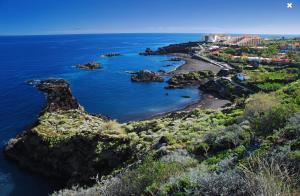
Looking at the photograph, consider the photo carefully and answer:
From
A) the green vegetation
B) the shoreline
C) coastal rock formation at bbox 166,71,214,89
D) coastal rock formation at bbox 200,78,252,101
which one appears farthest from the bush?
coastal rock formation at bbox 166,71,214,89

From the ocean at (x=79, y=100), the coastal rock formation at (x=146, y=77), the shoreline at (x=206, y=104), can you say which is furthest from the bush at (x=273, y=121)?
the coastal rock formation at (x=146, y=77)

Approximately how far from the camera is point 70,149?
36.8 metres

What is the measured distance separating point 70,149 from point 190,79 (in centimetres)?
6310

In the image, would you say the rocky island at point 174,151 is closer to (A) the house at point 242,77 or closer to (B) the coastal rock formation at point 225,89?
(B) the coastal rock formation at point 225,89

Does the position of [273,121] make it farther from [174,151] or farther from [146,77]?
[146,77]

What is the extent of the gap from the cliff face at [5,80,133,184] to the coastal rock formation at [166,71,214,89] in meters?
46.6

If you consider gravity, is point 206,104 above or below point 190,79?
below

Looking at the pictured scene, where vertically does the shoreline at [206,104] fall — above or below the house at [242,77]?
below

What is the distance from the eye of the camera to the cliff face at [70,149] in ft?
109

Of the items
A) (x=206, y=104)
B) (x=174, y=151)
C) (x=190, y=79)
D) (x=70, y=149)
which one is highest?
(x=174, y=151)

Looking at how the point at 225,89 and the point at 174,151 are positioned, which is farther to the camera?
the point at 225,89

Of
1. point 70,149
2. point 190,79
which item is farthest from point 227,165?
point 190,79

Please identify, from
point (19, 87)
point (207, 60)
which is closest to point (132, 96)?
point (19, 87)

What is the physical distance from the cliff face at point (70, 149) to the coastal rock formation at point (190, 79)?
46.6 m
